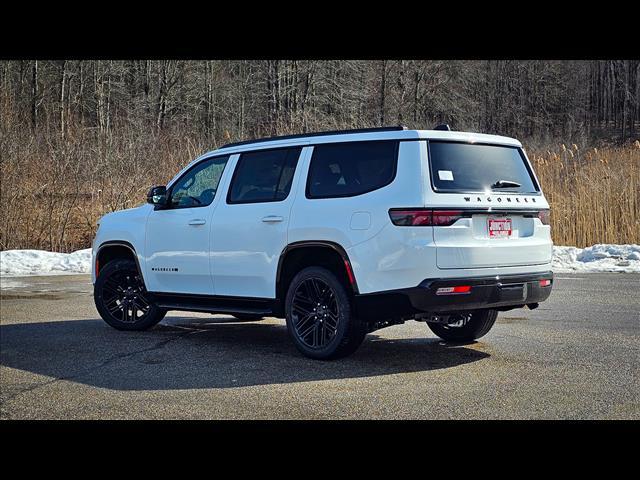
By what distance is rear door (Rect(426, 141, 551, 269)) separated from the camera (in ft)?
22.0

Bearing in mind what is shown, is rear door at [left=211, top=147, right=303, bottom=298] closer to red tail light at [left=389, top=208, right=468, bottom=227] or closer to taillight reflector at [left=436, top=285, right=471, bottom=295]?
red tail light at [left=389, top=208, right=468, bottom=227]

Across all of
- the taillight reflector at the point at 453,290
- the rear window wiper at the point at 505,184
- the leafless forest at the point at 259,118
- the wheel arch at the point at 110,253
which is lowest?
the taillight reflector at the point at 453,290

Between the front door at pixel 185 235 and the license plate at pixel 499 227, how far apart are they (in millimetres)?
2968

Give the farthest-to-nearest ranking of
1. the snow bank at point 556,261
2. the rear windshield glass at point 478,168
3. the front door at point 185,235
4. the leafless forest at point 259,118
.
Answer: the leafless forest at point 259,118
the snow bank at point 556,261
the front door at point 185,235
the rear windshield glass at point 478,168

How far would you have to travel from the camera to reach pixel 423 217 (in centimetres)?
666

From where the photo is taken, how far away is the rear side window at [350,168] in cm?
702

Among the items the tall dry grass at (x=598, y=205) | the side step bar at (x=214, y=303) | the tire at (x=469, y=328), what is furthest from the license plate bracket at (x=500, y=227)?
the tall dry grass at (x=598, y=205)

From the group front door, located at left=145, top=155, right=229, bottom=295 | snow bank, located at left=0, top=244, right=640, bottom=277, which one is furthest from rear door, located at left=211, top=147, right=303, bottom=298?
snow bank, located at left=0, top=244, right=640, bottom=277

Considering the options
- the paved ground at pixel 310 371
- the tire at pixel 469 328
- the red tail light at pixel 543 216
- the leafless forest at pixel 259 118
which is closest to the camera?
the paved ground at pixel 310 371

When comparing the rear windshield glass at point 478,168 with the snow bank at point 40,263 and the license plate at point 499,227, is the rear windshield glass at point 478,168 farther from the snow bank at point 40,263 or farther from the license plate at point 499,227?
the snow bank at point 40,263

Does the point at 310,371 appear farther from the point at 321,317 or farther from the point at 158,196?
the point at 158,196

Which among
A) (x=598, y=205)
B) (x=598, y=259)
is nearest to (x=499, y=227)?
(x=598, y=259)

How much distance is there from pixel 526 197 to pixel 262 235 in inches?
99.5

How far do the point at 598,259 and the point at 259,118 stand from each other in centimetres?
3392
